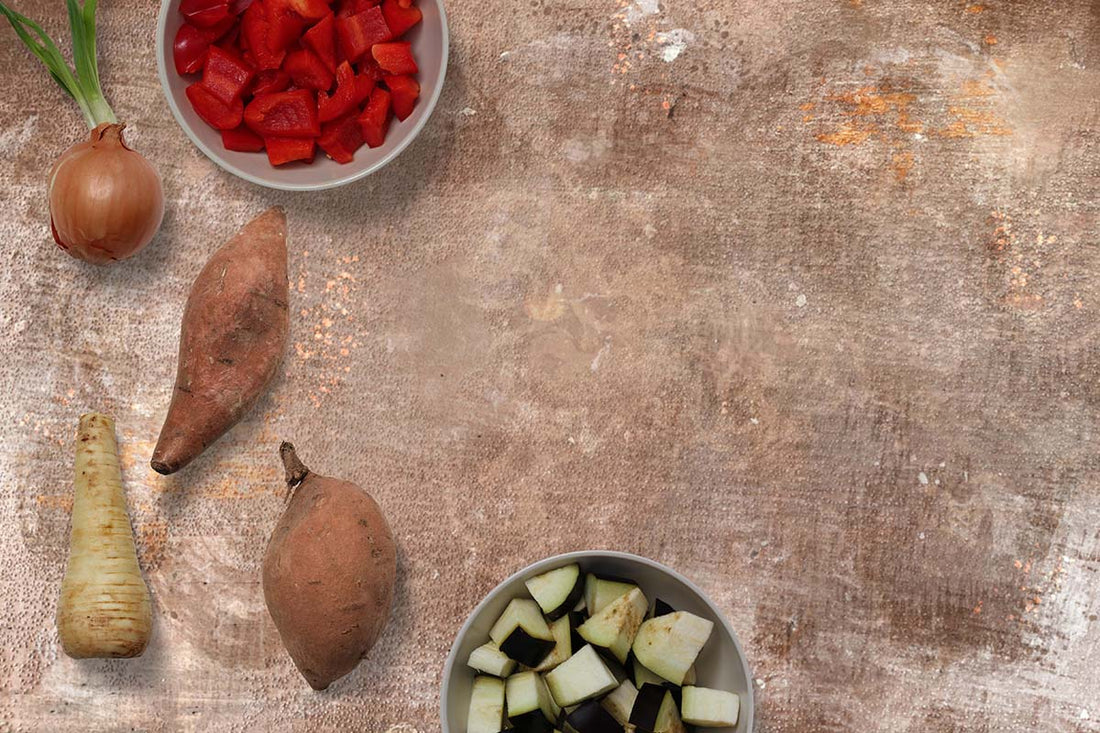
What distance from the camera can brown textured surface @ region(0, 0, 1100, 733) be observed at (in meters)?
1.21

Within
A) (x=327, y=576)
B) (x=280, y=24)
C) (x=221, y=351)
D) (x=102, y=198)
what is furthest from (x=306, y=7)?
(x=327, y=576)

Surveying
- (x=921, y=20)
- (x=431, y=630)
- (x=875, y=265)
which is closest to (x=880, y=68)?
(x=921, y=20)

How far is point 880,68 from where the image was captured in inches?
49.5

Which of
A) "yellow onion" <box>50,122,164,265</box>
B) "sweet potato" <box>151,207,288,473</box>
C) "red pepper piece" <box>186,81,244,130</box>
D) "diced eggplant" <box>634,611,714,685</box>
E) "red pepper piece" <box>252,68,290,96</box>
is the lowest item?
"diced eggplant" <box>634,611,714,685</box>

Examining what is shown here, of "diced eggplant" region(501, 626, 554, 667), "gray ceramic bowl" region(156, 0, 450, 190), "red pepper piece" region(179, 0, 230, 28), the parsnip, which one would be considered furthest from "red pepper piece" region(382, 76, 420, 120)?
"diced eggplant" region(501, 626, 554, 667)

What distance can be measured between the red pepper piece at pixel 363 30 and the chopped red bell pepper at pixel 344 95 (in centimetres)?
3

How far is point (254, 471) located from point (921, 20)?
3.82ft

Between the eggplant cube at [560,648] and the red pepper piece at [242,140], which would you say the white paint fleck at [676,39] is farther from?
the eggplant cube at [560,648]

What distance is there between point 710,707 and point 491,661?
281mm

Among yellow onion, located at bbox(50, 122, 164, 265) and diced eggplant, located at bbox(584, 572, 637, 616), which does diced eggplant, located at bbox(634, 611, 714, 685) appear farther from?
yellow onion, located at bbox(50, 122, 164, 265)

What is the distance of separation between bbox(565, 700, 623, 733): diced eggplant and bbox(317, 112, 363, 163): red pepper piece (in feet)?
2.62

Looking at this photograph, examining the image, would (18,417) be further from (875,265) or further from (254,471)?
(875,265)

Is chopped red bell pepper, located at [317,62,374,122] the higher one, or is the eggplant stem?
chopped red bell pepper, located at [317,62,374,122]

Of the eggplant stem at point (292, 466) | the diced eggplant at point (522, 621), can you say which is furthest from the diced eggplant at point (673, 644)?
the eggplant stem at point (292, 466)
